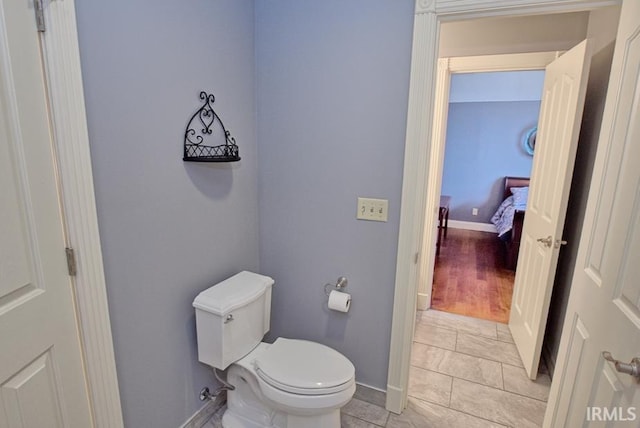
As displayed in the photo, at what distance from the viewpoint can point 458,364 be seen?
230 cm

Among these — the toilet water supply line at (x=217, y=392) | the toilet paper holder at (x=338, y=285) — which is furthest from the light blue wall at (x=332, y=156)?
the toilet water supply line at (x=217, y=392)

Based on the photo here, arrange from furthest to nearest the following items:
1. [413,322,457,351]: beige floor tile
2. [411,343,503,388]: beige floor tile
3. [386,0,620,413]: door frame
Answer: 1. [413,322,457,351]: beige floor tile
2. [411,343,503,388]: beige floor tile
3. [386,0,620,413]: door frame

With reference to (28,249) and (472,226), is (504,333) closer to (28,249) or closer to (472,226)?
(28,249)

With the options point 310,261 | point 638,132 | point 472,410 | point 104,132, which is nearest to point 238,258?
point 310,261

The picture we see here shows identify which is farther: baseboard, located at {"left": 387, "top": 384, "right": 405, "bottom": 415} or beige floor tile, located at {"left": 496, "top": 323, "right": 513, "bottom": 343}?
beige floor tile, located at {"left": 496, "top": 323, "right": 513, "bottom": 343}

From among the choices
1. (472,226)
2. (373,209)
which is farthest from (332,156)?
(472,226)

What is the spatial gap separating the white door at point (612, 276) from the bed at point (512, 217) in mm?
2838

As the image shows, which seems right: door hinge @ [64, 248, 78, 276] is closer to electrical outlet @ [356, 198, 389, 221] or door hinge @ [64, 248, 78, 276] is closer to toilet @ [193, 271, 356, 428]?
toilet @ [193, 271, 356, 428]

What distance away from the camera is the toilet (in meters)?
1.46

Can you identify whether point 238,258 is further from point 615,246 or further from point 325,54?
point 615,246

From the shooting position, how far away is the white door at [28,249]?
0.90 m

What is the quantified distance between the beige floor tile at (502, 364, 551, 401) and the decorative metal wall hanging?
2115mm

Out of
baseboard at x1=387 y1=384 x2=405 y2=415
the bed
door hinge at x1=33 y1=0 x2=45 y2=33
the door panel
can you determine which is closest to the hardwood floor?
the bed

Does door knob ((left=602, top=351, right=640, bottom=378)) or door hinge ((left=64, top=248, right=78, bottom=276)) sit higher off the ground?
door hinge ((left=64, top=248, right=78, bottom=276))
